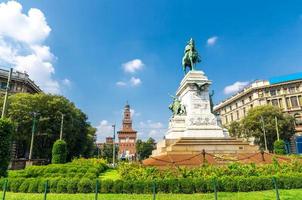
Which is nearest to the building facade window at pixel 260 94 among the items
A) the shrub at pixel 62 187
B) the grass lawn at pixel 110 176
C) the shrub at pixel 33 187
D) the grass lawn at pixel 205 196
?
the grass lawn at pixel 110 176

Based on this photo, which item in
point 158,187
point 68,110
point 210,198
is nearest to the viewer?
point 210,198

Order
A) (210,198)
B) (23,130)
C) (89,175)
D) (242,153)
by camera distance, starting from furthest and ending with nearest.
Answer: (23,130)
(242,153)
(89,175)
(210,198)

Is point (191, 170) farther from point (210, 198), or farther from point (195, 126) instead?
point (195, 126)

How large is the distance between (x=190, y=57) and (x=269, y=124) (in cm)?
3187

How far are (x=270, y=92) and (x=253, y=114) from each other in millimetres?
15269

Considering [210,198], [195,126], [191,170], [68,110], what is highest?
[68,110]

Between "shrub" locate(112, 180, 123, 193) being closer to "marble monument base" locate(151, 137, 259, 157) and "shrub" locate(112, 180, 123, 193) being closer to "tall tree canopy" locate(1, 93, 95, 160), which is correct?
"marble monument base" locate(151, 137, 259, 157)

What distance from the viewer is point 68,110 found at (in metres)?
49.2

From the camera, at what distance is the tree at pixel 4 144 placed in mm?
15109

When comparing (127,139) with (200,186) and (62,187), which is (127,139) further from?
(200,186)

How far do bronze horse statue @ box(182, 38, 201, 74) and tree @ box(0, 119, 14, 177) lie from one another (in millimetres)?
20431

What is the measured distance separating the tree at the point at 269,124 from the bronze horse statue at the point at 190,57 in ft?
100.0

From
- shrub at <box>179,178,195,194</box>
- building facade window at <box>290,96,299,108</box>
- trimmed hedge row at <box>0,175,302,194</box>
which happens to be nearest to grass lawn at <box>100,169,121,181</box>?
trimmed hedge row at <box>0,175,302,194</box>

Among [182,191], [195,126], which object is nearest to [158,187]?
[182,191]
